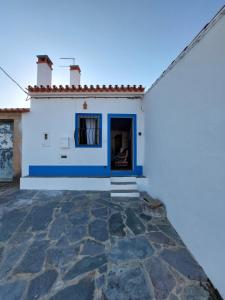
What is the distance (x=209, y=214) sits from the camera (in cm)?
208

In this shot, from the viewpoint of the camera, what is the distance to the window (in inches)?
239

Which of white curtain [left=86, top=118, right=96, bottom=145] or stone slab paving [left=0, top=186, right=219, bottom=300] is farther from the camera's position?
white curtain [left=86, top=118, right=96, bottom=145]

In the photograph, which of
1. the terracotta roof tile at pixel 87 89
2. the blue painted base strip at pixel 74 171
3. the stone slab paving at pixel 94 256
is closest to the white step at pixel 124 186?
the blue painted base strip at pixel 74 171

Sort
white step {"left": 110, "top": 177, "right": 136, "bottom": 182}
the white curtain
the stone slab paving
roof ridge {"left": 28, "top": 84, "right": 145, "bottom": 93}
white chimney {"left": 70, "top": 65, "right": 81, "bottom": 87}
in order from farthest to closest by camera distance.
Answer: white chimney {"left": 70, "top": 65, "right": 81, "bottom": 87} < the white curtain < roof ridge {"left": 28, "top": 84, "right": 145, "bottom": 93} < white step {"left": 110, "top": 177, "right": 136, "bottom": 182} < the stone slab paving

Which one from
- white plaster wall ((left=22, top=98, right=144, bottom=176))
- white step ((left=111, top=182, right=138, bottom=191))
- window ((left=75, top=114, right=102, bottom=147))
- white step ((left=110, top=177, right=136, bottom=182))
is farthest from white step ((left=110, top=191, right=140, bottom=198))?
window ((left=75, top=114, right=102, bottom=147))

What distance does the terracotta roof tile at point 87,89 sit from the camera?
19.4ft

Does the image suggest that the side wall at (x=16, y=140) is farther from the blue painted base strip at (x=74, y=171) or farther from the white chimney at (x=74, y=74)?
the white chimney at (x=74, y=74)

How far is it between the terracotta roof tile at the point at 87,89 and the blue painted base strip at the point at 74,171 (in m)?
2.99

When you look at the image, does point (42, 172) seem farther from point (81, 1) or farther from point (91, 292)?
point (81, 1)

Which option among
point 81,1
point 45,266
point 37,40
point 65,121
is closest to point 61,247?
point 45,266

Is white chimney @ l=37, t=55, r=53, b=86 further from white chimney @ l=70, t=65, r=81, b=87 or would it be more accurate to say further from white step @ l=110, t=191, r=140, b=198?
white step @ l=110, t=191, r=140, b=198

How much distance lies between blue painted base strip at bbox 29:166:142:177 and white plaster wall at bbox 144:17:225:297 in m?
2.62

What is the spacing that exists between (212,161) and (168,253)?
169 centimetres

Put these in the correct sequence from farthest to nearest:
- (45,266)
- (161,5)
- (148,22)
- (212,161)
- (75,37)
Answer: (75,37), (148,22), (161,5), (45,266), (212,161)
